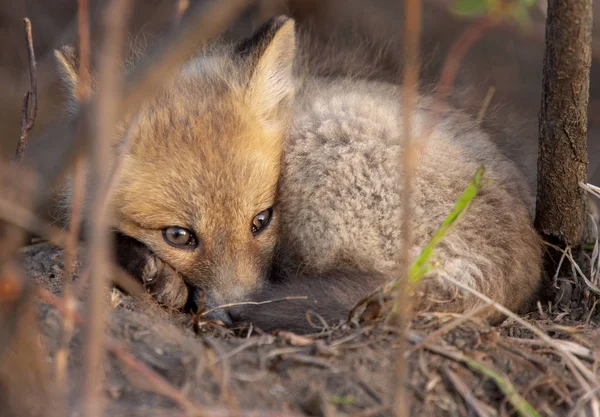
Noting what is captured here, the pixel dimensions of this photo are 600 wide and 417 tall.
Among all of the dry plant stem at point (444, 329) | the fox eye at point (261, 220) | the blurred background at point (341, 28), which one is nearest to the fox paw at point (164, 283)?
the fox eye at point (261, 220)

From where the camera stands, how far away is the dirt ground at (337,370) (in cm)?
191

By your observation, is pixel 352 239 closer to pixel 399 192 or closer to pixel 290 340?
pixel 399 192

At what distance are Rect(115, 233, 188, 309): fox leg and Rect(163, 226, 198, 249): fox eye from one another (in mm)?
116

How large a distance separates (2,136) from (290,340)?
397 centimetres

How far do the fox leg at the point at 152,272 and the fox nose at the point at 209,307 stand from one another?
0.05m

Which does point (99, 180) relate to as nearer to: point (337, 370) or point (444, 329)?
point (337, 370)

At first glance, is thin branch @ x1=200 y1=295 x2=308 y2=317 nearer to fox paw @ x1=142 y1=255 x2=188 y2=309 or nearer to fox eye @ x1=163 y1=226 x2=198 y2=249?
fox paw @ x1=142 y1=255 x2=188 y2=309

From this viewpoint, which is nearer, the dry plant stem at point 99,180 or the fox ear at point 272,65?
the dry plant stem at point 99,180

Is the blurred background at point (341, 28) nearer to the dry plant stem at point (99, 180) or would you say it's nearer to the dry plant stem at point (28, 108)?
the dry plant stem at point (28, 108)

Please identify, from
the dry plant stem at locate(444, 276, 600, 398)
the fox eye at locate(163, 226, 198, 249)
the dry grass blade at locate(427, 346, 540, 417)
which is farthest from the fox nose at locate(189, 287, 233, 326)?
the dry plant stem at locate(444, 276, 600, 398)

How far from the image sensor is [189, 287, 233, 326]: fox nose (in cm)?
290

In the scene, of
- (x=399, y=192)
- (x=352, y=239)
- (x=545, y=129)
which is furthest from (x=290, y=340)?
(x=545, y=129)

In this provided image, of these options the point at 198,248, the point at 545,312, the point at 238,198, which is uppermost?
the point at 238,198

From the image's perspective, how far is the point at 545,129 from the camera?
290cm
